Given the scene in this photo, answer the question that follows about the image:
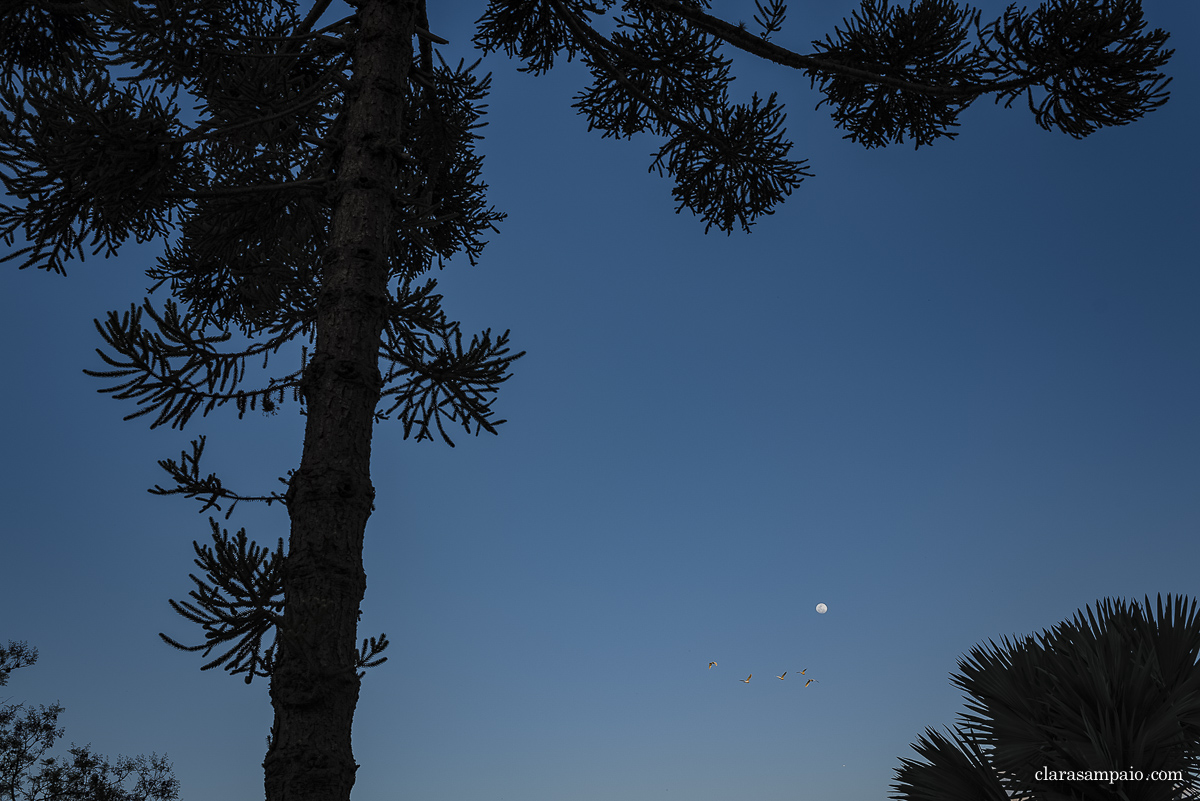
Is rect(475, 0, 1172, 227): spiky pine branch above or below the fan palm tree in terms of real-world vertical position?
above

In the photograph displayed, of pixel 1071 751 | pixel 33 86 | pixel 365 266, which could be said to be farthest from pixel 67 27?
pixel 1071 751

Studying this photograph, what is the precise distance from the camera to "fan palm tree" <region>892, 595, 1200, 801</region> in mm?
3238

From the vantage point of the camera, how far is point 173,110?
5.10 m

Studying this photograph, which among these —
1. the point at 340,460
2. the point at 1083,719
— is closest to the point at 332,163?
the point at 340,460

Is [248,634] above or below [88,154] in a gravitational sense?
below

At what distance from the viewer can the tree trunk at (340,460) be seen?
3.53 m

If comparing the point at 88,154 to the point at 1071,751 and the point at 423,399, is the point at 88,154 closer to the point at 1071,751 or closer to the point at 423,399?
the point at 423,399

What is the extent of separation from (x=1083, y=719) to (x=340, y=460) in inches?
154

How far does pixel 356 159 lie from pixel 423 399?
1719mm

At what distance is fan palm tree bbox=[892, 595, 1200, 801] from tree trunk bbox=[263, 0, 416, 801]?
9.71ft

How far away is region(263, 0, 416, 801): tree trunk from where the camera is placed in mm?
3527

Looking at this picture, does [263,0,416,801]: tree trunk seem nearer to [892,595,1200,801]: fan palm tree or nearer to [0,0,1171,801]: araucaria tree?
[0,0,1171,801]: araucaria tree

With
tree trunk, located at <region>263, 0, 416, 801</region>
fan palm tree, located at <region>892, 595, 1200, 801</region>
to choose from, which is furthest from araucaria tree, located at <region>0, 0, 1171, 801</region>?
fan palm tree, located at <region>892, 595, 1200, 801</region>

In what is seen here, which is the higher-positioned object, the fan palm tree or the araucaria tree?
the araucaria tree
